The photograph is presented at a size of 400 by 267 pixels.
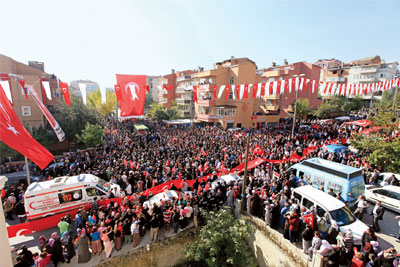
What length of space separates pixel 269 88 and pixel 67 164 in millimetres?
17416

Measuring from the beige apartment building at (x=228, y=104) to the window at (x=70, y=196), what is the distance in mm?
25360

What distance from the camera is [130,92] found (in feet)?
36.3

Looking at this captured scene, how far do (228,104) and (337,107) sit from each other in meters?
22.4

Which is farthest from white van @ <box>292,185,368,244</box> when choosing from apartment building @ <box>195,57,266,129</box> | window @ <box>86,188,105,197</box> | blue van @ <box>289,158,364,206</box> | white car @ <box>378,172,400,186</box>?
apartment building @ <box>195,57,266,129</box>

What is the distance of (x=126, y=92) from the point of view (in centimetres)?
1094

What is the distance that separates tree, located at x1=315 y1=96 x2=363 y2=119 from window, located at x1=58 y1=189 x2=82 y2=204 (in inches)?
1613

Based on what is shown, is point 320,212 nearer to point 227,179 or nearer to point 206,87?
point 227,179

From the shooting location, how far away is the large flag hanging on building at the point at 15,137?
20.3 ft

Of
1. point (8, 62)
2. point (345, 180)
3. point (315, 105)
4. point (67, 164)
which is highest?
point (8, 62)

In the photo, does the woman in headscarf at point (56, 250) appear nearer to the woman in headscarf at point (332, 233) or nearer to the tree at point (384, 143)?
the woman in headscarf at point (332, 233)

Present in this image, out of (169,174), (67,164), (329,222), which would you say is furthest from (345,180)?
(67,164)

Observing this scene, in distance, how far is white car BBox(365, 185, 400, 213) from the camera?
29.4 feet

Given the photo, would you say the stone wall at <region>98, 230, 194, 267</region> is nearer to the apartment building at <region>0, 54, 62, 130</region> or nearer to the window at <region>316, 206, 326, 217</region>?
the window at <region>316, 206, 326, 217</region>

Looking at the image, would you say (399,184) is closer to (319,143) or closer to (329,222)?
(329,222)
